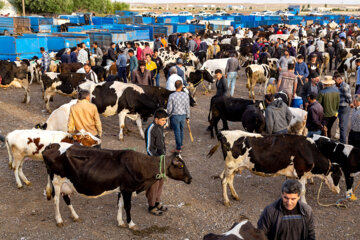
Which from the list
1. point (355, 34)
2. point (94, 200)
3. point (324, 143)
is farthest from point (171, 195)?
point (355, 34)

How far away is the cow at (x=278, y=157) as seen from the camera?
6.18 meters

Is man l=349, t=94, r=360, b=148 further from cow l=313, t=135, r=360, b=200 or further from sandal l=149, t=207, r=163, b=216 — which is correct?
sandal l=149, t=207, r=163, b=216

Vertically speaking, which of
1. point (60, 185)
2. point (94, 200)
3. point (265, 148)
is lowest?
point (94, 200)

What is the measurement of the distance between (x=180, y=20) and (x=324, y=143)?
136 feet

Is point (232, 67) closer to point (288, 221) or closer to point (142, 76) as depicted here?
point (142, 76)

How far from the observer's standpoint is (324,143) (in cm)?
635

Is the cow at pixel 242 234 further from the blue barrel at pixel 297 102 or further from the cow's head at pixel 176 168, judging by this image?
the blue barrel at pixel 297 102

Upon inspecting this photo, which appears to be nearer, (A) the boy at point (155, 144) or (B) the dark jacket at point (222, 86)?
(A) the boy at point (155, 144)

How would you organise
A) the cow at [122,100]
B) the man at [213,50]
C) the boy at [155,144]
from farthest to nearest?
the man at [213,50]
the cow at [122,100]
the boy at [155,144]

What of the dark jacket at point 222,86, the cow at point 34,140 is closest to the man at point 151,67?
the dark jacket at point 222,86

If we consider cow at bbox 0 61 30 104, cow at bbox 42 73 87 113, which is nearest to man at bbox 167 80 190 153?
cow at bbox 42 73 87 113

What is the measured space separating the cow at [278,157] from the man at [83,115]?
2.51 m

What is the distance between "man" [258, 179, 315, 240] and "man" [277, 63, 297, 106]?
6.79 m

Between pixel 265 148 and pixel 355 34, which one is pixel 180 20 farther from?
pixel 265 148
